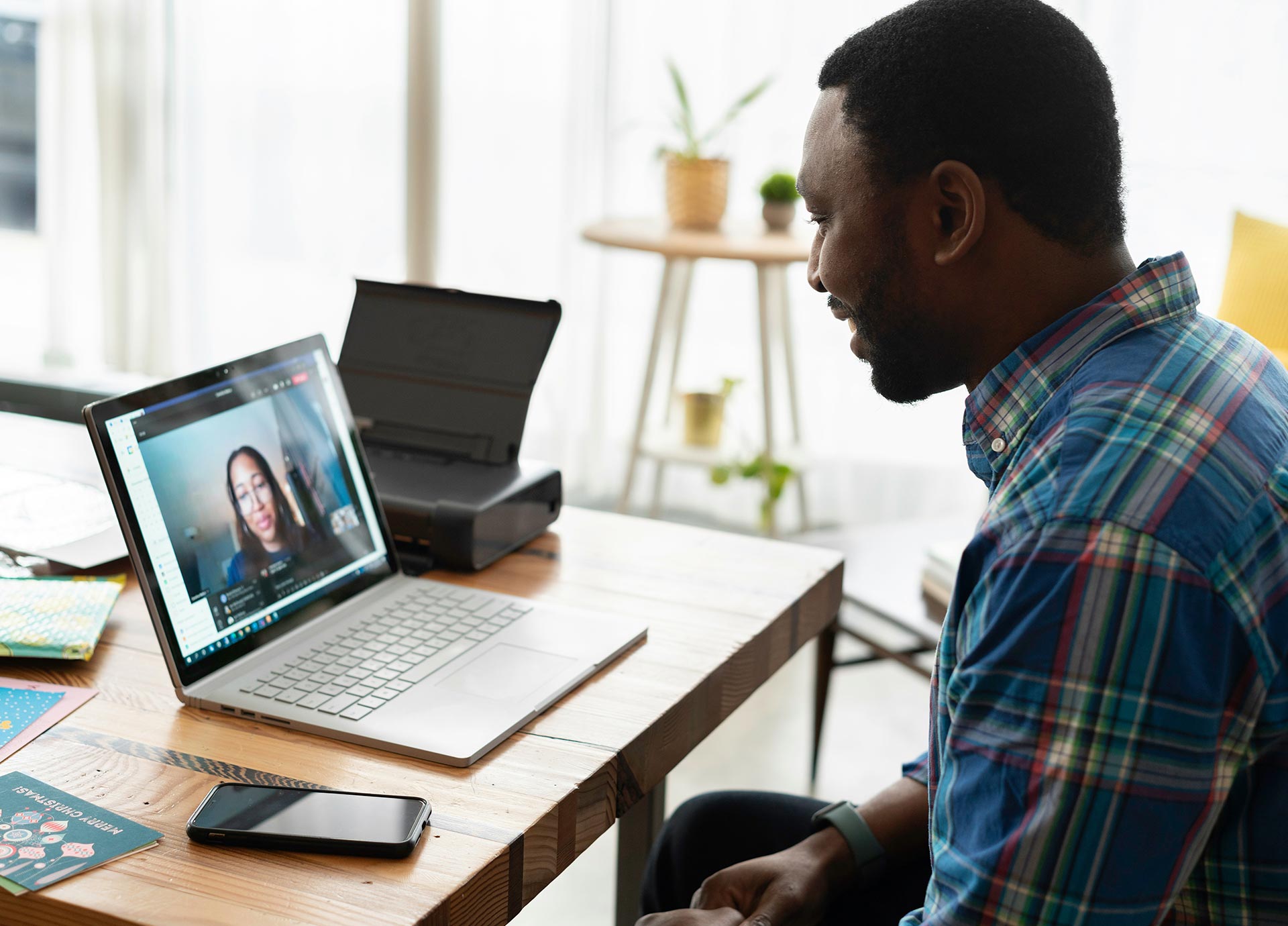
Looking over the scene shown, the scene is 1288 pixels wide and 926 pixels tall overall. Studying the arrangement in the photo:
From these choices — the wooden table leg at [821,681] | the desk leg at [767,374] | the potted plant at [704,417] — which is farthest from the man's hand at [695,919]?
the potted plant at [704,417]

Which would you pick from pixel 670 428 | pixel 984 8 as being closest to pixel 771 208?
pixel 670 428

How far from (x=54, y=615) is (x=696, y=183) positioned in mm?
2073

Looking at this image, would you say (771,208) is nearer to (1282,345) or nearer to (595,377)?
(595,377)

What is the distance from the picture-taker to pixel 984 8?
0.84 meters

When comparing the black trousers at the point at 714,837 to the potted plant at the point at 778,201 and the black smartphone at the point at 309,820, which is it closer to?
the black smartphone at the point at 309,820

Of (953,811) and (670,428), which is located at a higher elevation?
(953,811)

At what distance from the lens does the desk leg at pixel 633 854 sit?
126cm

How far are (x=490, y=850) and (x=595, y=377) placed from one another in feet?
8.90

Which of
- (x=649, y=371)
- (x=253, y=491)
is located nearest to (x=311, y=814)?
(x=253, y=491)

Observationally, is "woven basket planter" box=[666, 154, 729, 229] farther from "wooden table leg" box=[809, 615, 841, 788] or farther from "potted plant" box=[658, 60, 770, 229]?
"wooden table leg" box=[809, 615, 841, 788]

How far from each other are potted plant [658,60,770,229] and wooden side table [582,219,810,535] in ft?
0.12

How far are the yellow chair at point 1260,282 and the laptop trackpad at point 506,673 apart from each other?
2261mm

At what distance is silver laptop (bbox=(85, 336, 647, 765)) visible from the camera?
0.92 metres

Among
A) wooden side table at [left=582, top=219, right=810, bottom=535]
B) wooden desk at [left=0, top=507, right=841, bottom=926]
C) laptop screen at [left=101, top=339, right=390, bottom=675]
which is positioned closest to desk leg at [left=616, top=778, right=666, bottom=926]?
wooden desk at [left=0, top=507, right=841, bottom=926]
